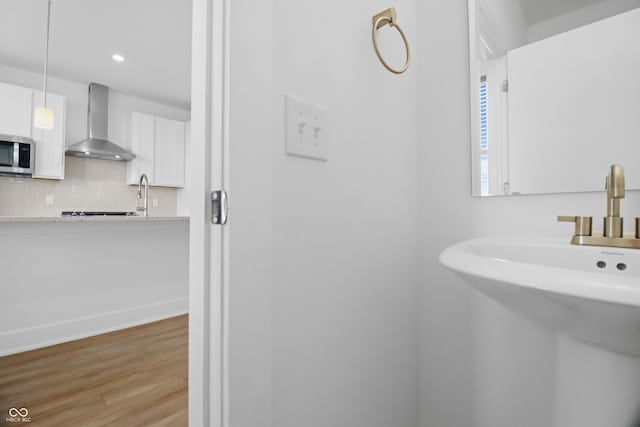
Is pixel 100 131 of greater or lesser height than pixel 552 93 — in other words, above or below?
above

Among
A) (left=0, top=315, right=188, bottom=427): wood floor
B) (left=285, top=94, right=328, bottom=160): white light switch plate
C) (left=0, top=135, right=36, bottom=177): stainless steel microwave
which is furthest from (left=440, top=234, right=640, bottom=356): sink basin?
(left=0, top=135, right=36, bottom=177): stainless steel microwave

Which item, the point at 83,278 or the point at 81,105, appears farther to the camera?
the point at 81,105

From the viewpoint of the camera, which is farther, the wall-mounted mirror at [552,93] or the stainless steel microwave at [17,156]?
the stainless steel microwave at [17,156]

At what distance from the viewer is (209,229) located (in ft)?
1.91

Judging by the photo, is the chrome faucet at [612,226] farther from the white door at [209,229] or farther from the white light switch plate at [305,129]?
the white door at [209,229]

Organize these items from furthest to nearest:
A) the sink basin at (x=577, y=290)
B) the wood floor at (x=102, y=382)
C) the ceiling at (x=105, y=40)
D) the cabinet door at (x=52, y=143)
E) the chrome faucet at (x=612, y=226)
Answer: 1. the cabinet door at (x=52, y=143)
2. the ceiling at (x=105, y=40)
3. the wood floor at (x=102, y=382)
4. the chrome faucet at (x=612, y=226)
5. the sink basin at (x=577, y=290)

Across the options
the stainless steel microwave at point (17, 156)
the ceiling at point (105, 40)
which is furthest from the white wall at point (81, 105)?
the stainless steel microwave at point (17, 156)

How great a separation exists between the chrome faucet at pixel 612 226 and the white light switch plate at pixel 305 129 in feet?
2.04

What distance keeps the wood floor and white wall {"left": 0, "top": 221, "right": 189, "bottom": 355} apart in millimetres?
174

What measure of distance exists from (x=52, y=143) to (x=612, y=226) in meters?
4.13

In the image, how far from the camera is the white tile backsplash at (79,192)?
9.96 feet

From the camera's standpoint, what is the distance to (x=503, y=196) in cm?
100

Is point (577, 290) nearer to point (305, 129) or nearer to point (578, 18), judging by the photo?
point (305, 129)

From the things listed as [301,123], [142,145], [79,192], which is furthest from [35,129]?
[301,123]
